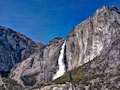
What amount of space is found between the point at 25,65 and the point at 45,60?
17.2 m

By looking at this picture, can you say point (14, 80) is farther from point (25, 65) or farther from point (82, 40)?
point (82, 40)

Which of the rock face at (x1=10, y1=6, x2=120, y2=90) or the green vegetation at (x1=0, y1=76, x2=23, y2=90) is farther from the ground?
the rock face at (x1=10, y1=6, x2=120, y2=90)

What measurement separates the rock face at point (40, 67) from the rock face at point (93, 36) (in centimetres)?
1258

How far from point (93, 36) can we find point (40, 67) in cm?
4553

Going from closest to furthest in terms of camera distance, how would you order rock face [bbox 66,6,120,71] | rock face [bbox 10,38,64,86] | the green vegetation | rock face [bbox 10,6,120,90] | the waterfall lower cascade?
rock face [bbox 10,6,120,90] < rock face [bbox 66,6,120,71] < the waterfall lower cascade < the green vegetation < rock face [bbox 10,38,64,86]

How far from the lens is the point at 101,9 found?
129000 mm

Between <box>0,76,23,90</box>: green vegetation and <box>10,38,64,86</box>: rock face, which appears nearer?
<box>0,76,23,90</box>: green vegetation

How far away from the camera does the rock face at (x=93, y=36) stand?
11775cm

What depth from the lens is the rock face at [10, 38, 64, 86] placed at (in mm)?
147250

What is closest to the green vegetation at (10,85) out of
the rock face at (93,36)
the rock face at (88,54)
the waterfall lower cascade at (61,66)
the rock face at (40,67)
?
the rock face at (40,67)

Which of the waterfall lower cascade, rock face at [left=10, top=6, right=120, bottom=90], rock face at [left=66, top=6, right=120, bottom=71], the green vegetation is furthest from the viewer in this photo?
the green vegetation

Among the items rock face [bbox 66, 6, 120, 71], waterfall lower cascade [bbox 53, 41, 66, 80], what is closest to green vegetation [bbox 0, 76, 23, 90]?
waterfall lower cascade [bbox 53, 41, 66, 80]

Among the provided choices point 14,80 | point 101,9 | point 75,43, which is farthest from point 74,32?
point 14,80

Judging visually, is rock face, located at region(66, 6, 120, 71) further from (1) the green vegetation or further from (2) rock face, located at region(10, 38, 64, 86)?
(1) the green vegetation
